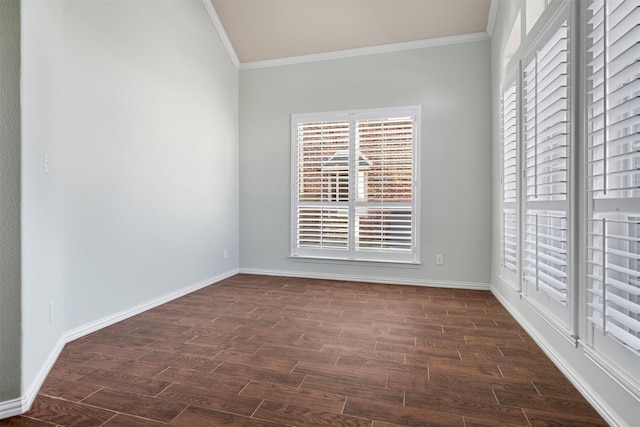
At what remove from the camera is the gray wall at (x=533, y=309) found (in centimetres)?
161

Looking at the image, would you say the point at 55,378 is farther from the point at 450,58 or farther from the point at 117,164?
the point at 450,58

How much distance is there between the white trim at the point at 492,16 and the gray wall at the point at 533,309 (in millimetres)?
78

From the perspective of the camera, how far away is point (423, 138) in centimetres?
433

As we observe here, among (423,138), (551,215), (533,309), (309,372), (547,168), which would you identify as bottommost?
(309,372)

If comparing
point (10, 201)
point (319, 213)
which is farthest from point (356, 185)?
point (10, 201)

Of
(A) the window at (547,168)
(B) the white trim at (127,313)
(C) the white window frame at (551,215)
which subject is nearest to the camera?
(C) the white window frame at (551,215)

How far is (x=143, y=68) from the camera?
330 cm

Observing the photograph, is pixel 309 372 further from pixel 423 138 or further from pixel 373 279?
pixel 423 138

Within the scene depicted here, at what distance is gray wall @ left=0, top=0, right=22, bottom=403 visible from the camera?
170 cm

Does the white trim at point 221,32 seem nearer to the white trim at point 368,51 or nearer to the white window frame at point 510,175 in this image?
the white trim at point 368,51

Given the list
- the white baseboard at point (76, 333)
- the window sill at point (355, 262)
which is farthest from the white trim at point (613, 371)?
the white baseboard at point (76, 333)

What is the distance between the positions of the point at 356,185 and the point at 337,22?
192 centimetres

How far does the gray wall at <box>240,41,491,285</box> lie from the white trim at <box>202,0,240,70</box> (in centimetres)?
24

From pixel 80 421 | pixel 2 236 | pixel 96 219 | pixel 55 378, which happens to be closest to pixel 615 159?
pixel 80 421
